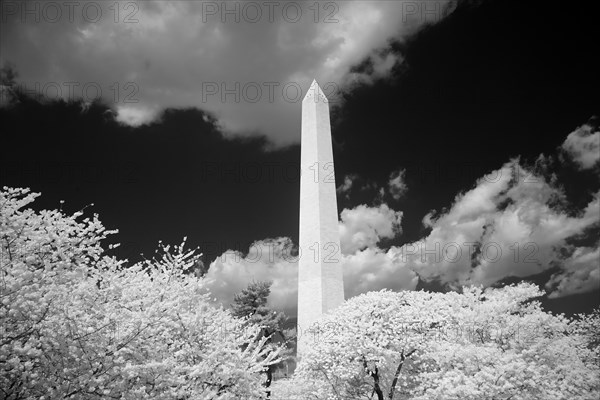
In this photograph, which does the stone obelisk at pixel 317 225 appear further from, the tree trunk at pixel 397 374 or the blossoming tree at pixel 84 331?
the blossoming tree at pixel 84 331

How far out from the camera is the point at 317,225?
3066cm

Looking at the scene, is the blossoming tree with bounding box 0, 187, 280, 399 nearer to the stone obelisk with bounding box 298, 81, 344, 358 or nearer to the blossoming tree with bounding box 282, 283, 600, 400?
the blossoming tree with bounding box 282, 283, 600, 400

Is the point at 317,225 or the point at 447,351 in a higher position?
the point at 317,225

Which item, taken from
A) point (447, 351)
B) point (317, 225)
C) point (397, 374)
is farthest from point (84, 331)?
point (317, 225)

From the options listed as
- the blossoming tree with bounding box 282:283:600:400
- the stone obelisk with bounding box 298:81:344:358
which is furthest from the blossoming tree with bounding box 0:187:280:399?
the stone obelisk with bounding box 298:81:344:358

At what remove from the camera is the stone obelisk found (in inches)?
1153

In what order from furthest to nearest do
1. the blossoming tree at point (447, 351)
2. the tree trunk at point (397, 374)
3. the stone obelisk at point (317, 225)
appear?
the stone obelisk at point (317, 225)
the tree trunk at point (397, 374)
the blossoming tree at point (447, 351)

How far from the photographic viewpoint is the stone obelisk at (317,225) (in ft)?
96.1

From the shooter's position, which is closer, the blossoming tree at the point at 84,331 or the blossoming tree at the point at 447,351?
the blossoming tree at the point at 84,331

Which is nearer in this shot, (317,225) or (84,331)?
(84,331)

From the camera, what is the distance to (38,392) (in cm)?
865

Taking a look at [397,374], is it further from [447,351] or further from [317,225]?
[317,225]

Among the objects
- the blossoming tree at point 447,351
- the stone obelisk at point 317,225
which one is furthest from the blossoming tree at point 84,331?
the stone obelisk at point 317,225

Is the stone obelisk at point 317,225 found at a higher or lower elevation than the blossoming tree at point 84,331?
higher
